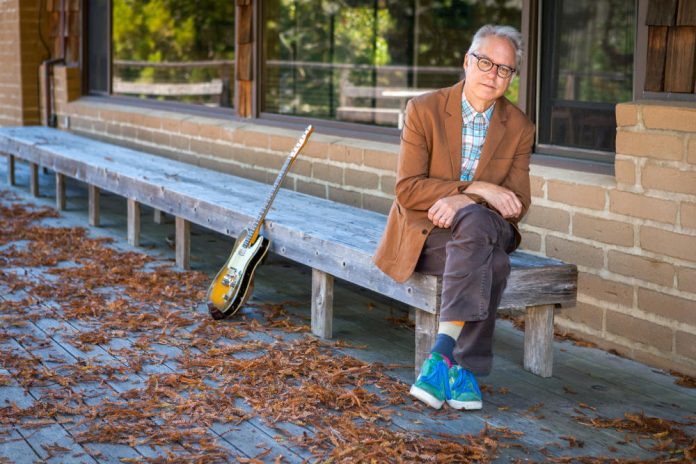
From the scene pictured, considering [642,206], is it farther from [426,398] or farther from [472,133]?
[426,398]

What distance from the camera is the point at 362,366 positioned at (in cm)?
424

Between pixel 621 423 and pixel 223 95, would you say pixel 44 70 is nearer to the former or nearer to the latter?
pixel 223 95

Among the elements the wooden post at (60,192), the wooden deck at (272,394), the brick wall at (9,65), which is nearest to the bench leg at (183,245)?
the wooden deck at (272,394)

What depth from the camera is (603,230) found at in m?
4.58

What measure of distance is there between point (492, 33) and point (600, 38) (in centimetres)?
261

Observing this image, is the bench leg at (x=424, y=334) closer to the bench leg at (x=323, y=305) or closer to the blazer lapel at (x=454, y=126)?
the blazer lapel at (x=454, y=126)

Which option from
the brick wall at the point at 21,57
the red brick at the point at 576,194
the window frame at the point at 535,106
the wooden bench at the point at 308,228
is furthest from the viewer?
the brick wall at the point at 21,57

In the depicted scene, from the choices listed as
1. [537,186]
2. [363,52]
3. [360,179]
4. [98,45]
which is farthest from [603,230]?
[363,52]

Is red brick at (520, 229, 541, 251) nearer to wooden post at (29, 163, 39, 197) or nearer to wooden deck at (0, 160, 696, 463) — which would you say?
wooden deck at (0, 160, 696, 463)

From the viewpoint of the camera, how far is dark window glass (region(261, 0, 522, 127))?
8016mm

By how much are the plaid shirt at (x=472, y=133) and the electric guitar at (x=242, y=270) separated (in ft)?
3.99

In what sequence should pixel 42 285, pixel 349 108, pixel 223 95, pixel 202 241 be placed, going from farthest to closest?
pixel 349 108
pixel 223 95
pixel 202 241
pixel 42 285

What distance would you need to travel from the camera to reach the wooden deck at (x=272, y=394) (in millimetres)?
3338

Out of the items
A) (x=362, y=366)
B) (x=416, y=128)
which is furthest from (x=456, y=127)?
(x=362, y=366)
